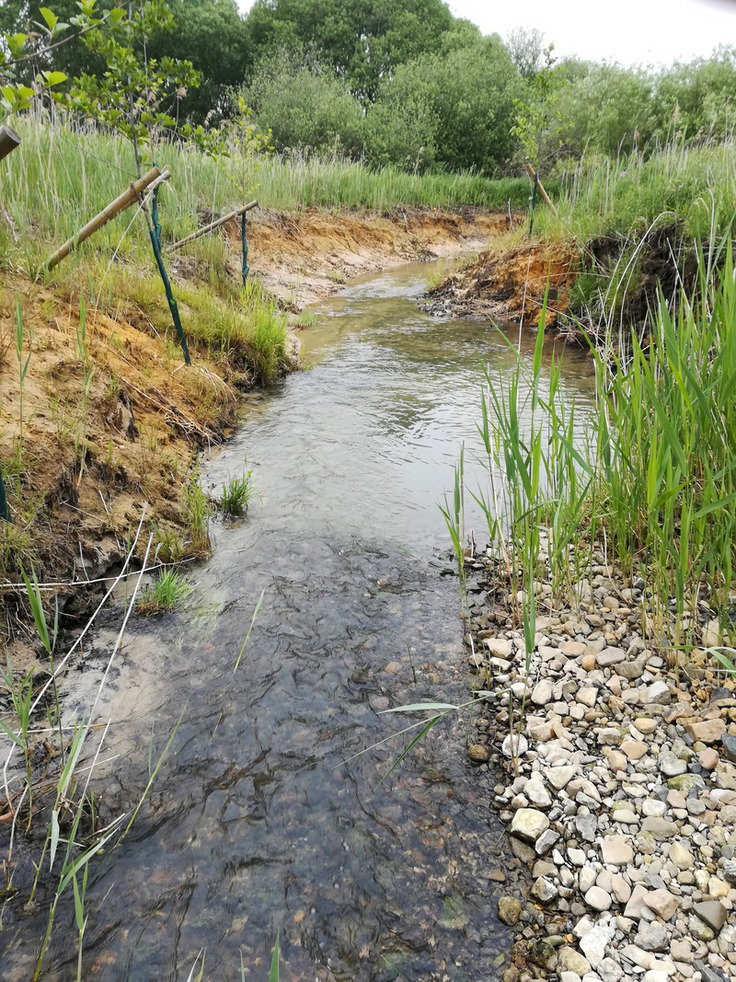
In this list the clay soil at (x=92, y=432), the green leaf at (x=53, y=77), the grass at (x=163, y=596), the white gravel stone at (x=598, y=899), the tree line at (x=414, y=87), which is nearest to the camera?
the white gravel stone at (x=598, y=899)

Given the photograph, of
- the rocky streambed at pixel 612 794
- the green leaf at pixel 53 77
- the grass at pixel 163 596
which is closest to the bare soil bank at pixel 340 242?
the grass at pixel 163 596

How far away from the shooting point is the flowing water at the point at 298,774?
150cm

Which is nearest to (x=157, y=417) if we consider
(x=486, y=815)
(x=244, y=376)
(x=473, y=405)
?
(x=244, y=376)

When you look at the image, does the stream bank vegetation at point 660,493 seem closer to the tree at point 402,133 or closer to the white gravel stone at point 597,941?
the white gravel stone at point 597,941

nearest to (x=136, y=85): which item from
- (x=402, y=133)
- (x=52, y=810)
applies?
(x=52, y=810)

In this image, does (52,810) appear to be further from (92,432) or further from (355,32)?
(355,32)

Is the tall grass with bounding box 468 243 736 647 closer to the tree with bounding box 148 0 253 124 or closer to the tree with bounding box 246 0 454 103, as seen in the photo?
the tree with bounding box 148 0 253 124

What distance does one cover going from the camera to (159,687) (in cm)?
231

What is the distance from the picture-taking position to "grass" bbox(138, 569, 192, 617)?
8.93ft

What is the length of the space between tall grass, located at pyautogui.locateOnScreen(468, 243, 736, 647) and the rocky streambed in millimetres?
175

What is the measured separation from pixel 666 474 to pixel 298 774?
1.60 meters

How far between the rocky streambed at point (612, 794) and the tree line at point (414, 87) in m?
6.59

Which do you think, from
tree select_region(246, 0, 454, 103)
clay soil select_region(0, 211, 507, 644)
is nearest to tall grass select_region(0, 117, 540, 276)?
clay soil select_region(0, 211, 507, 644)

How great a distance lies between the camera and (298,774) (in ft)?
6.43
